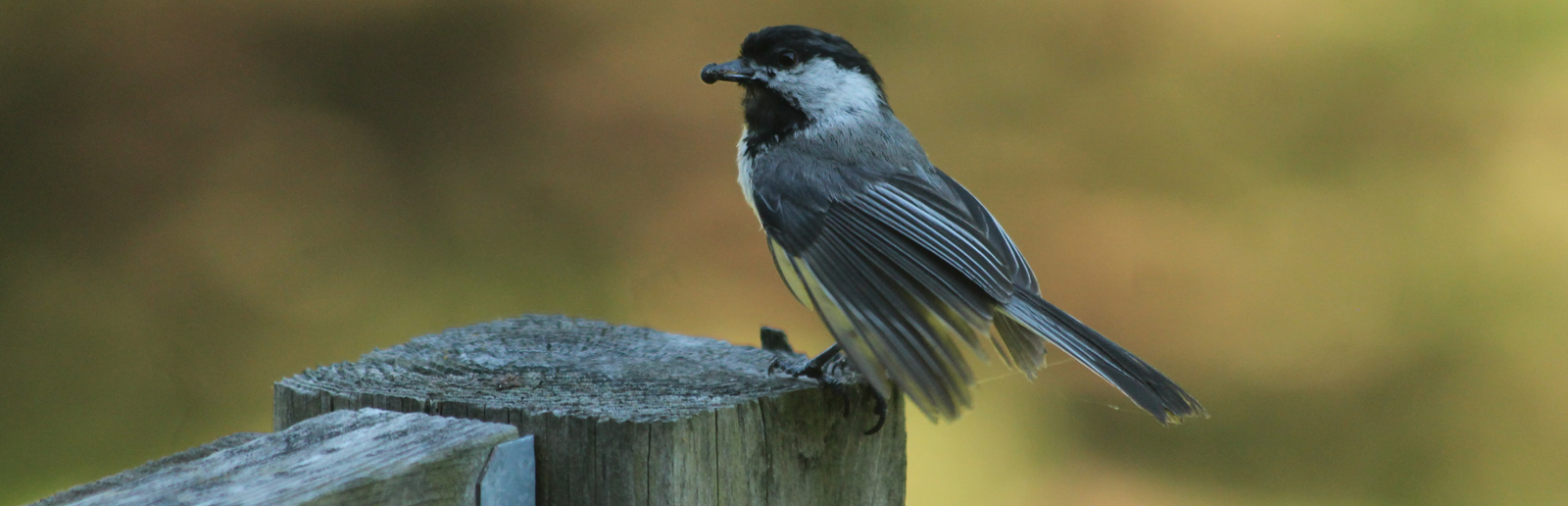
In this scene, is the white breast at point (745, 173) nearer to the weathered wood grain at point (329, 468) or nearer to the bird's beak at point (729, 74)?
the bird's beak at point (729, 74)

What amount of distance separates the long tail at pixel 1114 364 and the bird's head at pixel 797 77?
628 mm

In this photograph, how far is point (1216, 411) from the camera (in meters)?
3.23

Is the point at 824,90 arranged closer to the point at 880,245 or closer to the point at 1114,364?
the point at 880,245

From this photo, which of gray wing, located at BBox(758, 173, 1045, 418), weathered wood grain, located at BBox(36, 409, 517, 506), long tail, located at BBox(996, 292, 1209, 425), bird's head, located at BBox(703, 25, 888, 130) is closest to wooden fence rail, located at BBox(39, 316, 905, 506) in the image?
weathered wood grain, located at BBox(36, 409, 517, 506)

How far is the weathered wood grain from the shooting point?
0.96 metres

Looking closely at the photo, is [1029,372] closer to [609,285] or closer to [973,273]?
[973,273]

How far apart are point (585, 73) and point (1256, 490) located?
2.30m

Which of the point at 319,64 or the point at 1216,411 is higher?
the point at 319,64

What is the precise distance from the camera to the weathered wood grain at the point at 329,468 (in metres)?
0.96

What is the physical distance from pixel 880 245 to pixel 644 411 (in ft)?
1.99

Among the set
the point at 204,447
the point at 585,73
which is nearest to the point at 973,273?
the point at 204,447

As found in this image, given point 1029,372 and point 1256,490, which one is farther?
point 1256,490

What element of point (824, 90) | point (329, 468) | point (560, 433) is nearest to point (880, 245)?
point (824, 90)

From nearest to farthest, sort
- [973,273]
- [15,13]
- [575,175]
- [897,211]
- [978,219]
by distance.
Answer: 1. [973,273]
2. [897,211]
3. [978,219]
4. [15,13]
5. [575,175]
